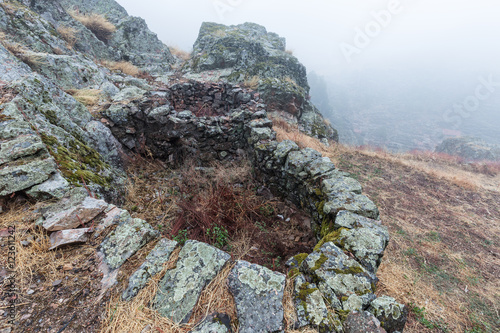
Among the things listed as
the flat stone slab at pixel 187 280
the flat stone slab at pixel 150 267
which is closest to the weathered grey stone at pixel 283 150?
the flat stone slab at pixel 187 280

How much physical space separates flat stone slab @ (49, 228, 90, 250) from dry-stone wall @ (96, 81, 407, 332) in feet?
0.92

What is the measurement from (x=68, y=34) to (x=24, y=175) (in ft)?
39.6

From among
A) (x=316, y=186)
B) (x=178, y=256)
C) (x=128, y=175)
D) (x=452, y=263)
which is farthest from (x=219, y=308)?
(x=452, y=263)

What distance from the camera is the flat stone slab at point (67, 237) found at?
2.24 metres

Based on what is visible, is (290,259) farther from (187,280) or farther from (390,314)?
(187,280)

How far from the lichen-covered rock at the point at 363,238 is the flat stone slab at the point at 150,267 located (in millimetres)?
2329

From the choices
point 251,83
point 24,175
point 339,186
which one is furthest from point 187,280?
point 251,83

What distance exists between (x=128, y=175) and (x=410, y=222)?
8747mm

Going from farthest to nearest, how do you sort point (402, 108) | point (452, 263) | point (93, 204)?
1. point (402, 108)
2. point (452, 263)
3. point (93, 204)

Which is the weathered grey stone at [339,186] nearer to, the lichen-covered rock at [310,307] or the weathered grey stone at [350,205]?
the weathered grey stone at [350,205]

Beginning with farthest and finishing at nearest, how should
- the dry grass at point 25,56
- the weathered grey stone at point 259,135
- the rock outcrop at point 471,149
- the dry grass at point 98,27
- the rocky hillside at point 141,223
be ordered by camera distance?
the rock outcrop at point 471,149, the dry grass at point 98,27, the weathered grey stone at point 259,135, the dry grass at point 25,56, the rocky hillside at point 141,223

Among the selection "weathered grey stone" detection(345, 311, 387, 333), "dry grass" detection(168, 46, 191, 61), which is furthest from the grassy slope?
"dry grass" detection(168, 46, 191, 61)

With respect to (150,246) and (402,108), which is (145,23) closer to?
(150,246)

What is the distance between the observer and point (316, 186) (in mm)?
4469
